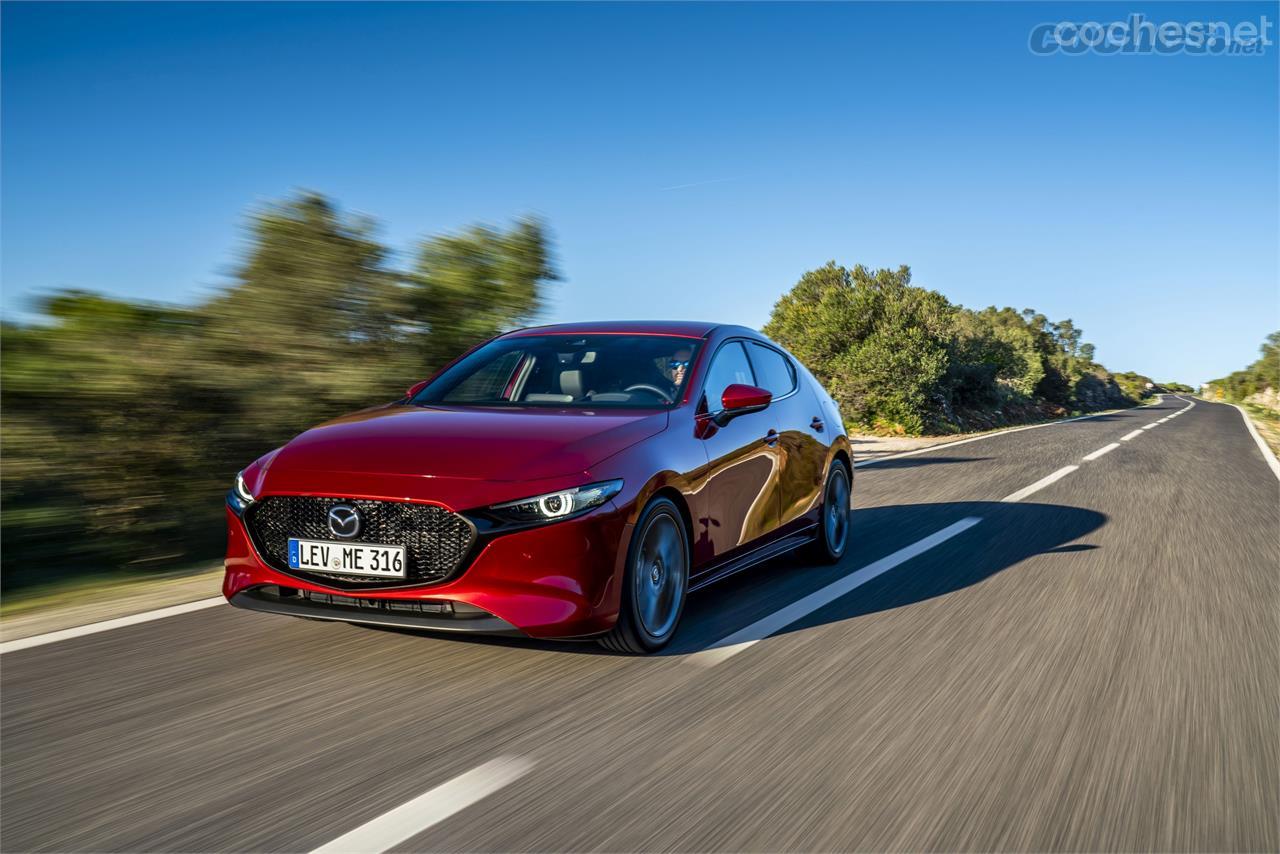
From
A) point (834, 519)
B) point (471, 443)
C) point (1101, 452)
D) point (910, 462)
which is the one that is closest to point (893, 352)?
point (1101, 452)

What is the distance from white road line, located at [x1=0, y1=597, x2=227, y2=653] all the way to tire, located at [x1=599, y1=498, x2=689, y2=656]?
243 cm

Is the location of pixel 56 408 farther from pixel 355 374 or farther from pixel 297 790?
pixel 297 790

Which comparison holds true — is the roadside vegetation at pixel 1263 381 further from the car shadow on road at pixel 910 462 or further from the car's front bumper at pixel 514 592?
the car's front bumper at pixel 514 592

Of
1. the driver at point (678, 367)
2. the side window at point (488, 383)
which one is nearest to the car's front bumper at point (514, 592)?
the driver at point (678, 367)

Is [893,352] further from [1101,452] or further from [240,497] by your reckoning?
[240,497]

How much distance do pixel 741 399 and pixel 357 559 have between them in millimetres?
2179

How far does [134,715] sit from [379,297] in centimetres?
678

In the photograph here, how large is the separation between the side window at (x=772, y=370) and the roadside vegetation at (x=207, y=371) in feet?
12.7

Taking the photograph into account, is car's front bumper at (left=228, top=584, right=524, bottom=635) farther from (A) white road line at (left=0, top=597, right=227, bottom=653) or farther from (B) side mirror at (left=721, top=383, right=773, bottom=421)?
(B) side mirror at (left=721, top=383, right=773, bottom=421)

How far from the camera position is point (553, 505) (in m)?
4.58

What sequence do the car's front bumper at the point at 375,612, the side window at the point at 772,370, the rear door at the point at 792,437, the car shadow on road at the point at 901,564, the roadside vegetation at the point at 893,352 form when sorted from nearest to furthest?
the car's front bumper at the point at 375,612 → the car shadow on road at the point at 901,564 → the rear door at the point at 792,437 → the side window at the point at 772,370 → the roadside vegetation at the point at 893,352

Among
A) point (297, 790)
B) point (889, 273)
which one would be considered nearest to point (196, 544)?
A: point (297, 790)

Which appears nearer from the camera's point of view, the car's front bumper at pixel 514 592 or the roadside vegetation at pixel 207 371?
the car's front bumper at pixel 514 592

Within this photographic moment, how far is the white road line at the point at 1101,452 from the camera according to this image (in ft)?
60.0
